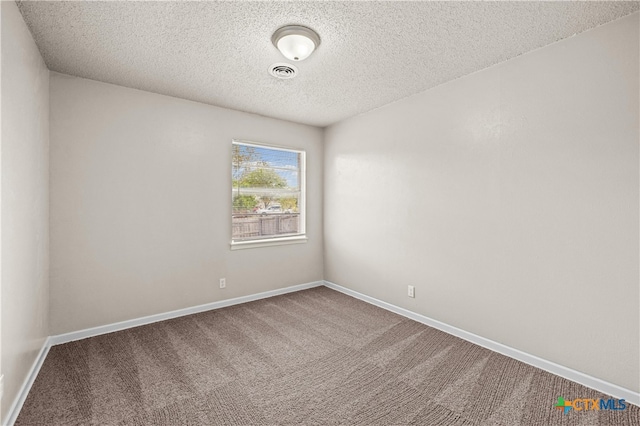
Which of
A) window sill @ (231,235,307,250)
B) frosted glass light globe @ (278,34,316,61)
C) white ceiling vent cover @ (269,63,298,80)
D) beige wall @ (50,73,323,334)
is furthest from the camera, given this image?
window sill @ (231,235,307,250)

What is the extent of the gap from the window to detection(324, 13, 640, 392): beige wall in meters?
1.34

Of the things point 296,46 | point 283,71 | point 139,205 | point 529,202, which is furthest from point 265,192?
point 529,202

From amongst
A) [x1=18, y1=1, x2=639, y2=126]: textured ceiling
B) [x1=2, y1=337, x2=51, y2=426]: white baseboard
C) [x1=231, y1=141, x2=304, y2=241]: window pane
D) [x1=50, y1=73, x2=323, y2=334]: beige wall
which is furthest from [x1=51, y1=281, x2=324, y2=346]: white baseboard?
[x1=18, y1=1, x2=639, y2=126]: textured ceiling

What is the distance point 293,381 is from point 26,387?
5.88ft

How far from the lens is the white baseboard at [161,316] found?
2816 mm

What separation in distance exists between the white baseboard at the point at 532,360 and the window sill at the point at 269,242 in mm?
1513

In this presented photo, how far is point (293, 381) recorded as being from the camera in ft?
7.24

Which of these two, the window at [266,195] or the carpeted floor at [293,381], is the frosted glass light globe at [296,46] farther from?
the carpeted floor at [293,381]

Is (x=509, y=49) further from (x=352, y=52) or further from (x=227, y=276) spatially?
(x=227, y=276)

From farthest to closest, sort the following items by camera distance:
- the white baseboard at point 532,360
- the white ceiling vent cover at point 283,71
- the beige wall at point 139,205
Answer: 1. the beige wall at point 139,205
2. the white ceiling vent cover at point 283,71
3. the white baseboard at point 532,360

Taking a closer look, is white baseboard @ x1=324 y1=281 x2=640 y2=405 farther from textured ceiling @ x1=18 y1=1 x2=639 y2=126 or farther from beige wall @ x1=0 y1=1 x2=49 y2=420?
beige wall @ x1=0 y1=1 x2=49 y2=420

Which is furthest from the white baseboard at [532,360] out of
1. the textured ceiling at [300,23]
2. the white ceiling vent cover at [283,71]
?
the white ceiling vent cover at [283,71]

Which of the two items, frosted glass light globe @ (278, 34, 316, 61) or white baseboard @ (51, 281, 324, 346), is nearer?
frosted glass light globe @ (278, 34, 316, 61)

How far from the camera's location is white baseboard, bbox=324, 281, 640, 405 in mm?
1994
